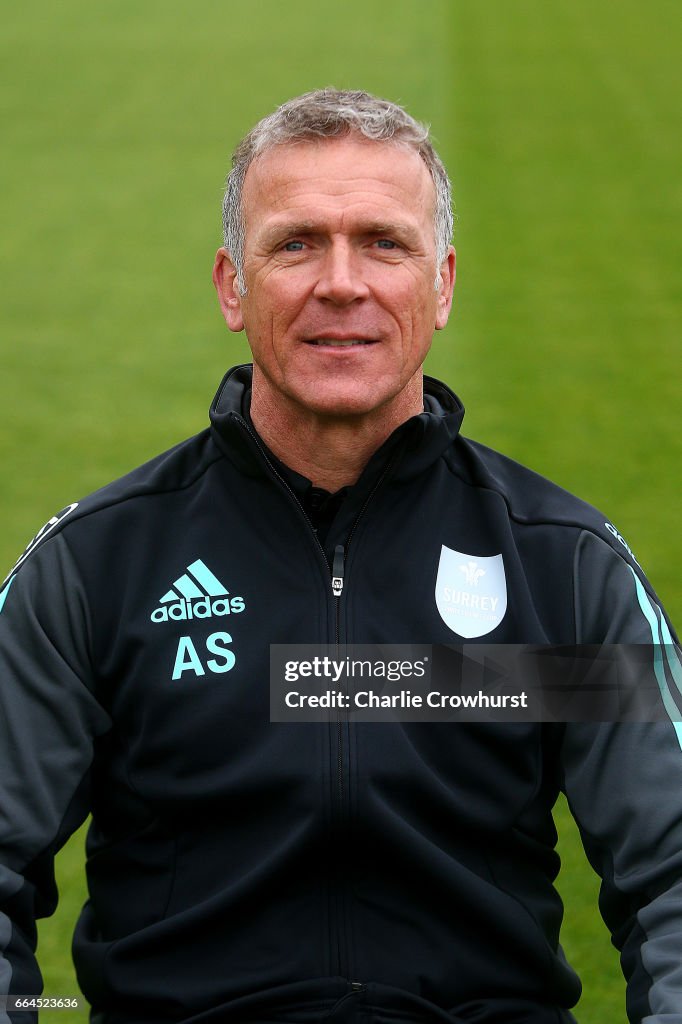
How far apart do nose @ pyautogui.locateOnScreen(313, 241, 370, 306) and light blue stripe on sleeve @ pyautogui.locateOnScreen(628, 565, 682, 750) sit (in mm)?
559

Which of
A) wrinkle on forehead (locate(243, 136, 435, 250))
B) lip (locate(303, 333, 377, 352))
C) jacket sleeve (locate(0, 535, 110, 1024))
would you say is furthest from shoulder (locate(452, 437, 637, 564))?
jacket sleeve (locate(0, 535, 110, 1024))

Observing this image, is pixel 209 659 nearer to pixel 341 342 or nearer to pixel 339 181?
pixel 341 342

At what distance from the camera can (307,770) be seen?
2.02 meters

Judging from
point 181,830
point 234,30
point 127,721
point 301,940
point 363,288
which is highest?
point 234,30

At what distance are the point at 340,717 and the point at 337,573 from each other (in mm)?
203

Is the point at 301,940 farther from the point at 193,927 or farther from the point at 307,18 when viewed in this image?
the point at 307,18

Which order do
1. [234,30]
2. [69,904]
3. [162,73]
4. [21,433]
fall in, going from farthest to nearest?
[234,30], [162,73], [21,433], [69,904]

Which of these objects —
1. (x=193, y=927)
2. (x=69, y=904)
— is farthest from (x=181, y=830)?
(x=69, y=904)

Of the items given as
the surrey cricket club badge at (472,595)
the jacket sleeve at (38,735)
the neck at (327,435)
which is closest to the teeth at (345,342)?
the neck at (327,435)

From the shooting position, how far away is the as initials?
2096 millimetres

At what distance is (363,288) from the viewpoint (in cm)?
216

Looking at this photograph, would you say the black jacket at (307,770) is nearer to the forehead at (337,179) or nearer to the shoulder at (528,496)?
the shoulder at (528,496)

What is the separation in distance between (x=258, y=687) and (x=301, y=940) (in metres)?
0.33
